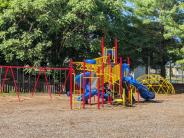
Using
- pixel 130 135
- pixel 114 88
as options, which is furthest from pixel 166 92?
pixel 130 135

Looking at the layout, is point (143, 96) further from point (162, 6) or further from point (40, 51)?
point (162, 6)

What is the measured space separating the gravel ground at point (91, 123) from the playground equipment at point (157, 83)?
9.78 meters

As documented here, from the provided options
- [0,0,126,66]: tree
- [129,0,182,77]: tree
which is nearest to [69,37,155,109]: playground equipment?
[0,0,126,66]: tree

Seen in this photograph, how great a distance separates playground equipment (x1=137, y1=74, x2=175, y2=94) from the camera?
28181mm

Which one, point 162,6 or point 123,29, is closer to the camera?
point 123,29

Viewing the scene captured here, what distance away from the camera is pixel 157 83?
30000mm

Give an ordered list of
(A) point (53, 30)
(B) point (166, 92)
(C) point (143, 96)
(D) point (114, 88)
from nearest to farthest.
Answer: (D) point (114, 88) → (C) point (143, 96) → (A) point (53, 30) → (B) point (166, 92)

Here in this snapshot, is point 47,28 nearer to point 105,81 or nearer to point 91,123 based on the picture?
point 105,81

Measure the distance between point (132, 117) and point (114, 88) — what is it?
6083mm

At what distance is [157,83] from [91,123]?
660 inches

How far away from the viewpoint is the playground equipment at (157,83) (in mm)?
28181

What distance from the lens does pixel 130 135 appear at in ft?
37.7

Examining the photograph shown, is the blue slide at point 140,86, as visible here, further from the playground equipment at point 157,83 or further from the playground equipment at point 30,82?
the playground equipment at point 30,82

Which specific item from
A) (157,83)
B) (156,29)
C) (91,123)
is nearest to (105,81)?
(91,123)
